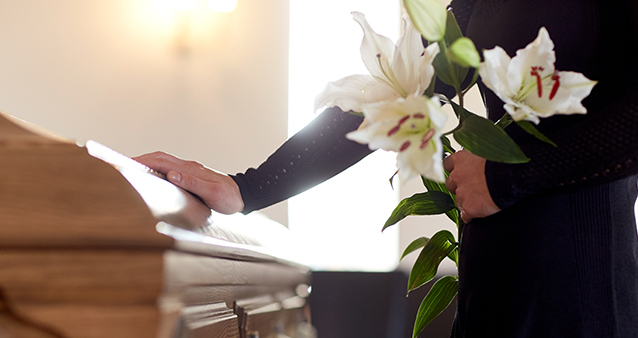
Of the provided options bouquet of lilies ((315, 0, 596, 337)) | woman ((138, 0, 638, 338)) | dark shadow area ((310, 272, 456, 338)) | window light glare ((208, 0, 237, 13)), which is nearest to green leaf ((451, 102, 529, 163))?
bouquet of lilies ((315, 0, 596, 337))

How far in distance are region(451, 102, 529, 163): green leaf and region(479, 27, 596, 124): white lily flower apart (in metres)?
0.02

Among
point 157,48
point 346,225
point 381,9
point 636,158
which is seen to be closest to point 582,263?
point 636,158

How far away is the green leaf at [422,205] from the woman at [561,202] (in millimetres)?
47

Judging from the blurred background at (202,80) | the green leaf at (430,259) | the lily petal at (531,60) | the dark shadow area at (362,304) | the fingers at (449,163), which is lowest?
the dark shadow area at (362,304)

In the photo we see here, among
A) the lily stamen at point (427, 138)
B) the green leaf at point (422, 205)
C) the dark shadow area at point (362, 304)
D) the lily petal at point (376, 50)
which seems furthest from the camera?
the dark shadow area at point (362, 304)

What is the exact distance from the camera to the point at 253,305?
2.24 ft

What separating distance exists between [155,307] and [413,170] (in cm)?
17

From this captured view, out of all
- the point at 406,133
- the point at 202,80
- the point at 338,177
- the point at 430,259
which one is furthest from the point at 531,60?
the point at 202,80

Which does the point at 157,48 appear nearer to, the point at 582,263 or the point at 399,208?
the point at 399,208

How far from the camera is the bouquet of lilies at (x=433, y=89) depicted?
0.30 meters

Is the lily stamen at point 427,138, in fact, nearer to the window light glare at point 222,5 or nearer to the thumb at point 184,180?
the thumb at point 184,180

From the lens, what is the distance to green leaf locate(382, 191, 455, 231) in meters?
0.66

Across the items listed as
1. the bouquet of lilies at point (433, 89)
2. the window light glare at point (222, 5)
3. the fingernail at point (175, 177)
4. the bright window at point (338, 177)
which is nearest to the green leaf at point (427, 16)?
the bouquet of lilies at point (433, 89)

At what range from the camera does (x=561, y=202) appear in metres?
0.58
